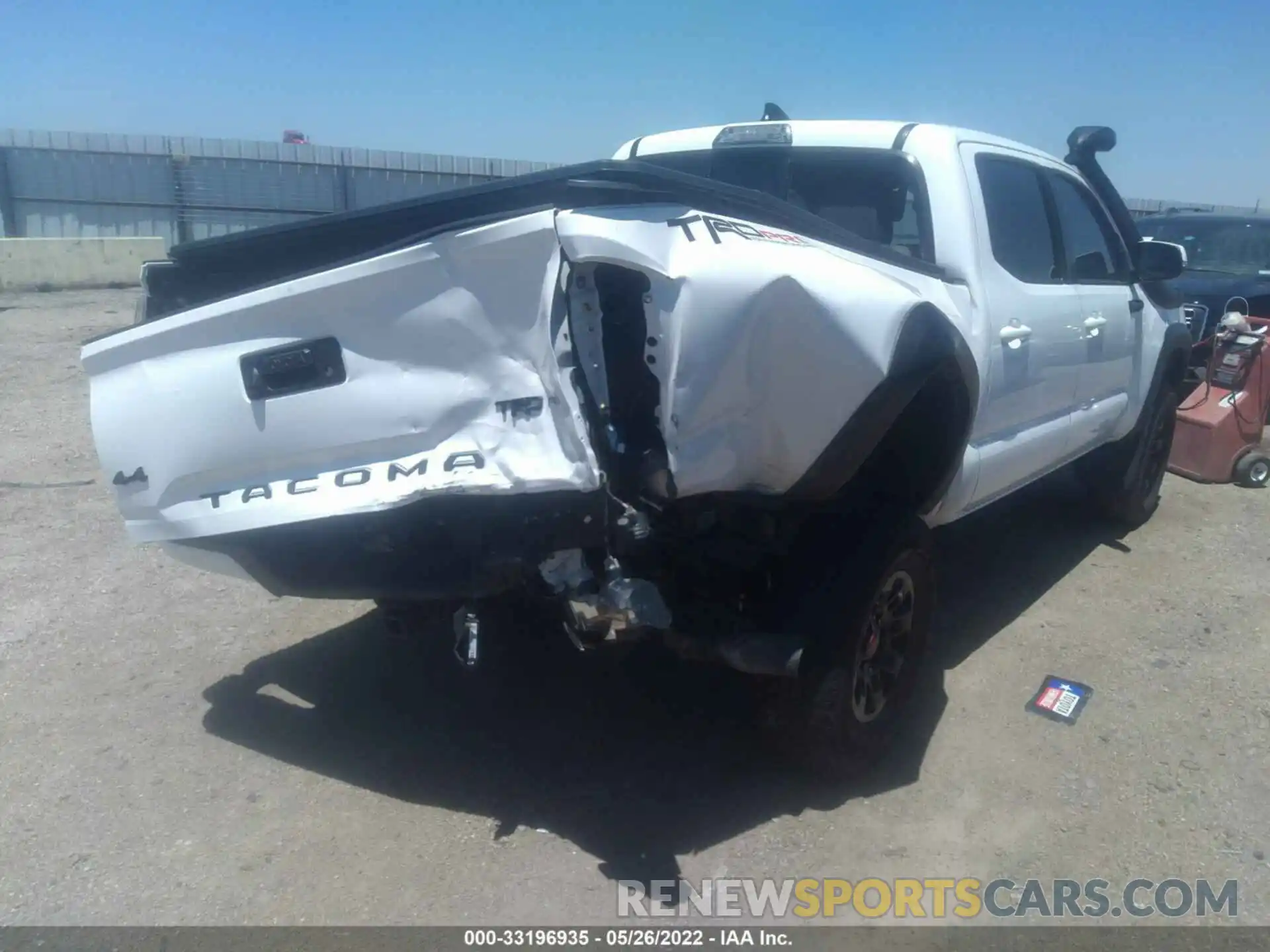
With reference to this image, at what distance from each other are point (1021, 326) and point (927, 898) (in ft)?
7.33

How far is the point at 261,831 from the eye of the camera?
3.26 metres

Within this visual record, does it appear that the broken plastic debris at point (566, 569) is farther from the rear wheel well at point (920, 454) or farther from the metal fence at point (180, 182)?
the metal fence at point (180, 182)

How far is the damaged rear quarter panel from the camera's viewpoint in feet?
8.70

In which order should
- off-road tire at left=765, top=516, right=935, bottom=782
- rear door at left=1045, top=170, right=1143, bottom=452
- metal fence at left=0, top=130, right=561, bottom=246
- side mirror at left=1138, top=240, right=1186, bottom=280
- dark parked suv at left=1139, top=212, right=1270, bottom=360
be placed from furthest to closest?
1. metal fence at left=0, top=130, right=561, bottom=246
2. dark parked suv at left=1139, top=212, right=1270, bottom=360
3. side mirror at left=1138, top=240, right=1186, bottom=280
4. rear door at left=1045, top=170, right=1143, bottom=452
5. off-road tire at left=765, top=516, right=935, bottom=782

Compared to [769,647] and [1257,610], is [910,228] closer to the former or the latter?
[769,647]

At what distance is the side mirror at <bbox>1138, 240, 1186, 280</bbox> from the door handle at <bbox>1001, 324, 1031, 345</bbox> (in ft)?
6.08

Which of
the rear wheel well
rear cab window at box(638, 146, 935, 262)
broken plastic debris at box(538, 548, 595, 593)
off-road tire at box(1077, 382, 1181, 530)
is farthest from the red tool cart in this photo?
broken plastic debris at box(538, 548, 595, 593)

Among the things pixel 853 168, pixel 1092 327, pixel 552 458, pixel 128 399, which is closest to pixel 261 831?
pixel 128 399

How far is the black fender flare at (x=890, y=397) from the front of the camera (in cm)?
295

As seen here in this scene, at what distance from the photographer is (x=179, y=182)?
20125 mm

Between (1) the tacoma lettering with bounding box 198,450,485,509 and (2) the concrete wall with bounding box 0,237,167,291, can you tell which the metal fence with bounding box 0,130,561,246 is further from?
(1) the tacoma lettering with bounding box 198,450,485,509

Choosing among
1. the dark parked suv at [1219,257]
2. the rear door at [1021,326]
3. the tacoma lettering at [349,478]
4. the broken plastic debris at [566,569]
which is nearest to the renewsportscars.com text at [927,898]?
the broken plastic debris at [566,569]
